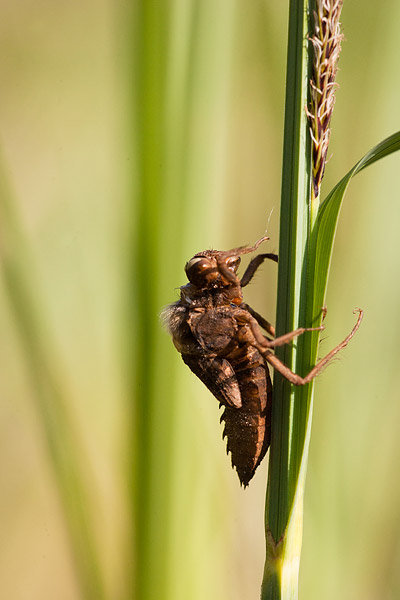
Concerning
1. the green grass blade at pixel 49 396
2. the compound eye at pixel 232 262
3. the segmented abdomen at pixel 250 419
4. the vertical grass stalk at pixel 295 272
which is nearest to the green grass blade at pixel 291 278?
the vertical grass stalk at pixel 295 272

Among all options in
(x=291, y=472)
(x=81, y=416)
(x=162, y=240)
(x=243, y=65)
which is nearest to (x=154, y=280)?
(x=162, y=240)

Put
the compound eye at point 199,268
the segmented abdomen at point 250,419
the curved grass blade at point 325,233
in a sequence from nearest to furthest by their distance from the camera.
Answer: the curved grass blade at point 325,233 → the segmented abdomen at point 250,419 → the compound eye at point 199,268

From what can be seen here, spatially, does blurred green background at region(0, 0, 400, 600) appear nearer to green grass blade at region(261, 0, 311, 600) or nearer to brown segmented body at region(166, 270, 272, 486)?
brown segmented body at region(166, 270, 272, 486)

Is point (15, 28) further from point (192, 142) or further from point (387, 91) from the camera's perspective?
point (387, 91)

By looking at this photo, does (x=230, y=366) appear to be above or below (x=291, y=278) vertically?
below

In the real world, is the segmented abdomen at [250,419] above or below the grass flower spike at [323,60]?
below

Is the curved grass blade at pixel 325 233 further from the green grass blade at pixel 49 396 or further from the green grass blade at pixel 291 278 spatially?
the green grass blade at pixel 49 396

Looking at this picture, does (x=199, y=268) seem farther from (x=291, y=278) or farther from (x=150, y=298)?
(x=291, y=278)

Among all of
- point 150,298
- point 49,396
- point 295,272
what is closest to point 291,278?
point 295,272
